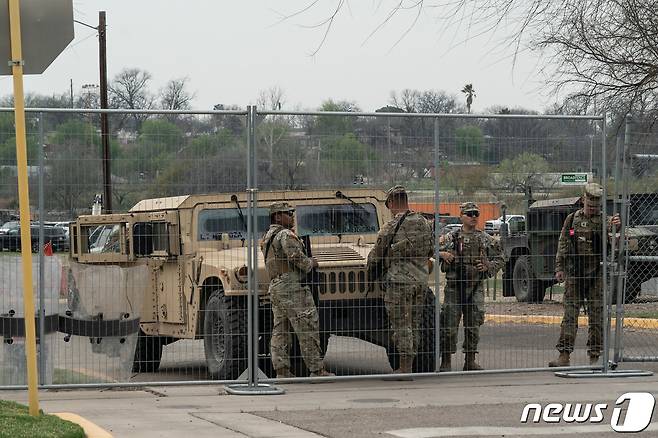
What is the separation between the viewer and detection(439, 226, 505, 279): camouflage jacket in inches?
488

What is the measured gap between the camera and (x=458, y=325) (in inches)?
485

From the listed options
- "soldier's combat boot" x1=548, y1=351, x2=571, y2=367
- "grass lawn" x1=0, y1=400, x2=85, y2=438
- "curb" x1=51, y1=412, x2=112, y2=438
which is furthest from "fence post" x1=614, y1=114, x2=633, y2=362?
"grass lawn" x1=0, y1=400, x2=85, y2=438

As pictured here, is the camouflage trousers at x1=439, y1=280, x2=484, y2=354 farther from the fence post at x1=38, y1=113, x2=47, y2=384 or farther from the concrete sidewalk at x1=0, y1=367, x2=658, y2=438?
the fence post at x1=38, y1=113, x2=47, y2=384

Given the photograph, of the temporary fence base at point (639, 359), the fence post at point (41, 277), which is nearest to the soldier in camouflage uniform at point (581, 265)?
the temporary fence base at point (639, 359)

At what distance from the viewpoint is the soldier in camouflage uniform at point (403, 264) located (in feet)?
39.3

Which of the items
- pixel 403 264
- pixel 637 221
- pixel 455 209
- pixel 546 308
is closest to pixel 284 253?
pixel 403 264

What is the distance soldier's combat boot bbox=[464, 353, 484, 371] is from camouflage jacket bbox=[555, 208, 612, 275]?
1.31m

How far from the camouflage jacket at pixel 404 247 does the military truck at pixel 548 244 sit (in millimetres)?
991

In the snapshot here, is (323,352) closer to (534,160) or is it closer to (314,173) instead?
(314,173)

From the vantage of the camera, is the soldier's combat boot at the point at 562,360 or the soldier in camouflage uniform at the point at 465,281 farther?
the soldier's combat boot at the point at 562,360

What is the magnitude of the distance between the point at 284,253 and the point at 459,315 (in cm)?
198

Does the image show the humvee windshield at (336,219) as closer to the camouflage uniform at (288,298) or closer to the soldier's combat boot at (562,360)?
the camouflage uniform at (288,298)

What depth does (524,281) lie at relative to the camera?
1509cm

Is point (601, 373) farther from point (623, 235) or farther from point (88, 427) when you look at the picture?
point (88, 427)
